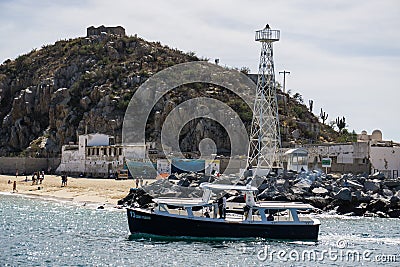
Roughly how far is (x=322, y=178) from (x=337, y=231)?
18.1m

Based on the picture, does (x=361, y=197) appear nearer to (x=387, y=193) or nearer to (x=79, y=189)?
(x=387, y=193)

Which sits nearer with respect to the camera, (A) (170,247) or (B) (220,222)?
(A) (170,247)

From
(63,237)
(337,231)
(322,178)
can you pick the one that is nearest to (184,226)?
(63,237)

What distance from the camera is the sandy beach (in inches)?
2379

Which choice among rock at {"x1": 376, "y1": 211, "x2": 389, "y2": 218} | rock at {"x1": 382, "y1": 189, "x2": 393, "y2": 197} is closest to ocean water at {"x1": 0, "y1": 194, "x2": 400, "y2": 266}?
rock at {"x1": 376, "y1": 211, "x2": 389, "y2": 218}

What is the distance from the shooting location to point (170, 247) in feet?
116

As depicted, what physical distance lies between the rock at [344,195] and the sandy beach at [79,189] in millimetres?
17494

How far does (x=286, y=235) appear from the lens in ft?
125

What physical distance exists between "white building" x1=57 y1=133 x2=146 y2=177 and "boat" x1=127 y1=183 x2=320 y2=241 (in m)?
37.6

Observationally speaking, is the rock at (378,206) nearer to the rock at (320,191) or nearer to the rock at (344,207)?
the rock at (344,207)

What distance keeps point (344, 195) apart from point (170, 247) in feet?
68.0

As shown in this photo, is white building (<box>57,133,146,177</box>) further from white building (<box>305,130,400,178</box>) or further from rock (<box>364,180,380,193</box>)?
rock (<box>364,180,380,193</box>)

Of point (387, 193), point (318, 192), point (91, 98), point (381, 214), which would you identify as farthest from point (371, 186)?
point (91, 98)

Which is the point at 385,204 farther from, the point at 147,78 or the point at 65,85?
the point at 65,85
